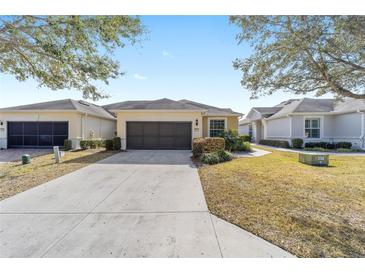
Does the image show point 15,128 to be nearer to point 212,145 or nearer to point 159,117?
point 159,117

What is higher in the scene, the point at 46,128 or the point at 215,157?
the point at 46,128

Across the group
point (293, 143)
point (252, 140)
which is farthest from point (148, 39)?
point (252, 140)

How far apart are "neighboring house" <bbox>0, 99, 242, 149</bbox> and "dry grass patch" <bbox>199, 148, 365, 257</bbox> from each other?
8.02 metres

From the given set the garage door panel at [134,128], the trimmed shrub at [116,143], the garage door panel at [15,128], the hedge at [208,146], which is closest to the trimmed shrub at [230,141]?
the hedge at [208,146]

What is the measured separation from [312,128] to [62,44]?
19673 millimetres

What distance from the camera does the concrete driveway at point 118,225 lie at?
293cm

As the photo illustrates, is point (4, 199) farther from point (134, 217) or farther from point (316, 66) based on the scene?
point (316, 66)

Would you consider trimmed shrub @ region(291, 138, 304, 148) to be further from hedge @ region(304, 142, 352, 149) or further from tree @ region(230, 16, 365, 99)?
tree @ region(230, 16, 365, 99)

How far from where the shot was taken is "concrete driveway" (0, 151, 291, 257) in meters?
2.93

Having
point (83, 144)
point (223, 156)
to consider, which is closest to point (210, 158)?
point (223, 156)

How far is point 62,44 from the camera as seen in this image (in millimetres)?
6059

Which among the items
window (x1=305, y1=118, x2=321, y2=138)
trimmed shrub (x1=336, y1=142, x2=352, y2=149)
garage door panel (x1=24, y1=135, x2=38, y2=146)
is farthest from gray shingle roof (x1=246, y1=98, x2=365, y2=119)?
garage door panel (x1=24, y1=135, x2=38, y2=146)
